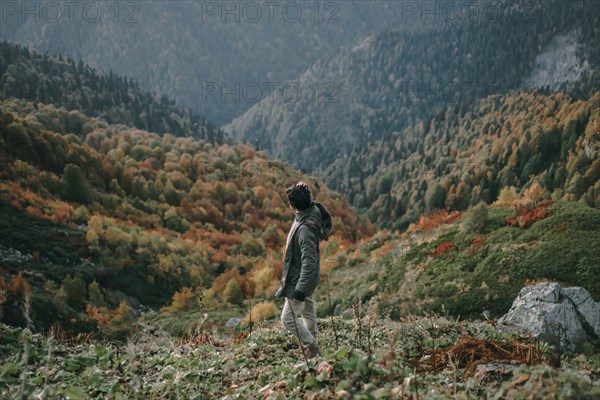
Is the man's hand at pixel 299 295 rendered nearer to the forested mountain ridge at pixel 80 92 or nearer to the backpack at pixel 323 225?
the backpack at pixel 323 225

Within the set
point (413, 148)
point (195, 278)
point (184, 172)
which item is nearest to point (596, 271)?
point (195, 278)

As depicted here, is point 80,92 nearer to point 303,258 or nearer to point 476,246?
point 476,246

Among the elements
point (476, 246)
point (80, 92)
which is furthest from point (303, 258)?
point (80, 92)

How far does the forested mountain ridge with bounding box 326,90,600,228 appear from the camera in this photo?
89500mm

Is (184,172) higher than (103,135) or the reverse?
the reverse

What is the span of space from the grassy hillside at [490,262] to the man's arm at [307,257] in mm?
6086

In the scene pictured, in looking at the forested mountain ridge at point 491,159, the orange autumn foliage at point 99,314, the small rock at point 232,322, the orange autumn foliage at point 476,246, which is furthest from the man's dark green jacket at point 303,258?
the forested mountain ridge at point 491,159

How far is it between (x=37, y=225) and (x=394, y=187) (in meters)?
143

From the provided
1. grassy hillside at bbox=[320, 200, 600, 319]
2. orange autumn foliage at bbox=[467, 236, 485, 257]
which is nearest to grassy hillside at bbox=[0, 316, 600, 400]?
grassy hillside at bbox=[320, 200, 600, 319]

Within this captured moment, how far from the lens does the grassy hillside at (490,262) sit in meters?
16.6

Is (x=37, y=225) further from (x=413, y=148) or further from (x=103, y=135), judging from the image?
(x=413, y=148)

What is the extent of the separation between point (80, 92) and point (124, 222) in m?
115

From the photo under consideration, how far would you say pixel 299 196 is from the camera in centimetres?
734

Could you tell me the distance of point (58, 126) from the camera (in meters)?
95.1
